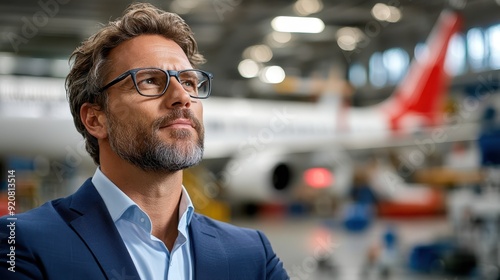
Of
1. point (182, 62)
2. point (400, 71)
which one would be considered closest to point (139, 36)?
point (182, 62)

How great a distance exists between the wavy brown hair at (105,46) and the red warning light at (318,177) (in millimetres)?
7028

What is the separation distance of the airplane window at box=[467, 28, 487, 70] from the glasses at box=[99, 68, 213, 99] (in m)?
12.8

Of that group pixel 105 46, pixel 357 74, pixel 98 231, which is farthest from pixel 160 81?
pixel 357 74

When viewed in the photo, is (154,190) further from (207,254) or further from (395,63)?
(395,63)

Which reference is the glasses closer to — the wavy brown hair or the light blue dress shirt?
the wavy brown hair

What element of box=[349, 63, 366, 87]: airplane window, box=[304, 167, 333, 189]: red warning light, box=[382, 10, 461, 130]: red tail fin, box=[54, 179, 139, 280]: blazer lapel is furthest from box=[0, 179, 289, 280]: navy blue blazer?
box=[349, 63, 366, 87]: airplane window

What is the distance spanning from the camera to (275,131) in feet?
29.9

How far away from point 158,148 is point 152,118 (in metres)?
0.05

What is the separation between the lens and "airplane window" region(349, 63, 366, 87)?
1755 centimetres

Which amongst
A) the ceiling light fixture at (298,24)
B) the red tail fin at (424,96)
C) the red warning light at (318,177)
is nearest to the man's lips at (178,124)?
the red warning light at (318,177)

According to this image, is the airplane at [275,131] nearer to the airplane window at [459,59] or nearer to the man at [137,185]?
the airplane window at [459,59]

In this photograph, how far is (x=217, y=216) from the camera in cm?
716

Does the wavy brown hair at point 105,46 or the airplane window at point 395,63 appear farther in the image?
the airplane window at point 395,63

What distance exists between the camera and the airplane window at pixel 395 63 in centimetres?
1619
